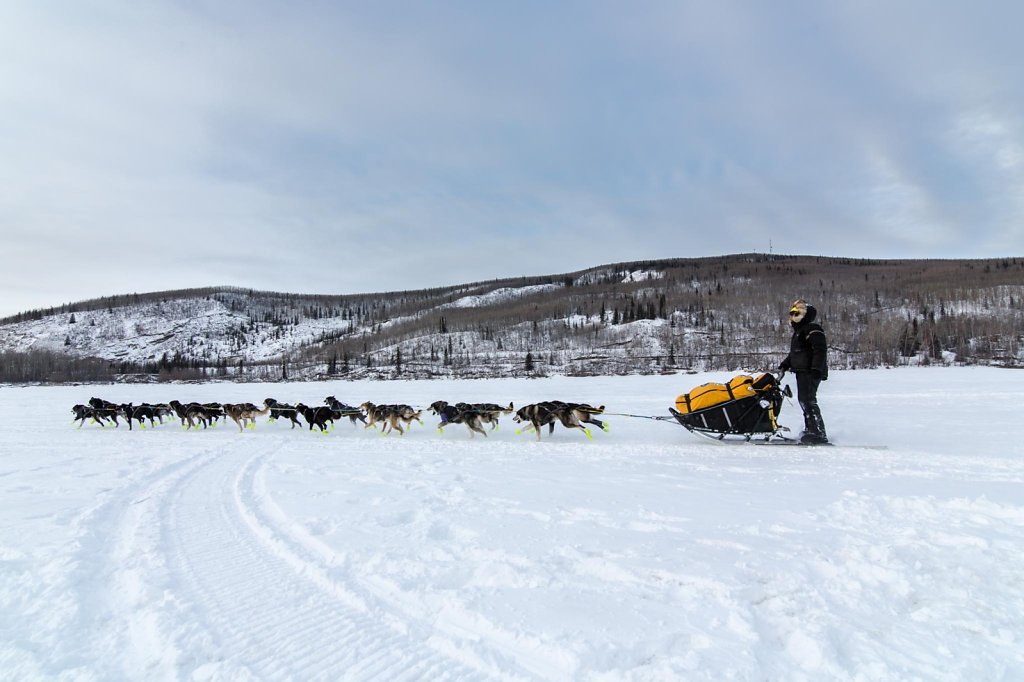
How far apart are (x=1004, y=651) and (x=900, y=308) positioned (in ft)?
320

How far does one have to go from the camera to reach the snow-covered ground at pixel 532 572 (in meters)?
2.21

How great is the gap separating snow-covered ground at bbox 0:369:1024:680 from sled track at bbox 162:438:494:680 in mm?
14

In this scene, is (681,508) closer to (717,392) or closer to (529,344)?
(717,392)

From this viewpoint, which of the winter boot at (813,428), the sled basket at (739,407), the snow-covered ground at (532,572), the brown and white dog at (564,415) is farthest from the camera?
the brown and white dog at (564,415)

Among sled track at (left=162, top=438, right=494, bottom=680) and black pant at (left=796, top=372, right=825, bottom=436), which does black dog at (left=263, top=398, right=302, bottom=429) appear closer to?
sled track at (left=162, top=438, right=494, bottom=680)

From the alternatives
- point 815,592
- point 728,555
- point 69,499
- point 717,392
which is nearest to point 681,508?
point 728,555

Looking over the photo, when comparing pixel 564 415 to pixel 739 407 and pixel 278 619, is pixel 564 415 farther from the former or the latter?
pixel 278 619

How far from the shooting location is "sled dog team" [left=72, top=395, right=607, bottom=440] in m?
9.58

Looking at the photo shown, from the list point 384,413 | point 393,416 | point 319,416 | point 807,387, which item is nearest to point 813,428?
point 807,387

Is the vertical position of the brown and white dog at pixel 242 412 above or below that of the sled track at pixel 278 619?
above

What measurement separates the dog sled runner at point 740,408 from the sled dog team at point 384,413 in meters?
1.87

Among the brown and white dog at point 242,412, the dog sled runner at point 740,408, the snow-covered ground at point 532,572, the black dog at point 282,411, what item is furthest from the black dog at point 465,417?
the brown and white dog at point 242,412

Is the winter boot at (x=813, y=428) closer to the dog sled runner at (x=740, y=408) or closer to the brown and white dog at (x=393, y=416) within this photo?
the dog sled runner at (x=740, y=408)

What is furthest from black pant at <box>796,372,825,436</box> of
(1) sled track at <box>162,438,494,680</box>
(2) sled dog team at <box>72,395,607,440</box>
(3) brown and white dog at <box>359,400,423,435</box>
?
(3) brown and white dog at <box>359,400,423,435</box>
